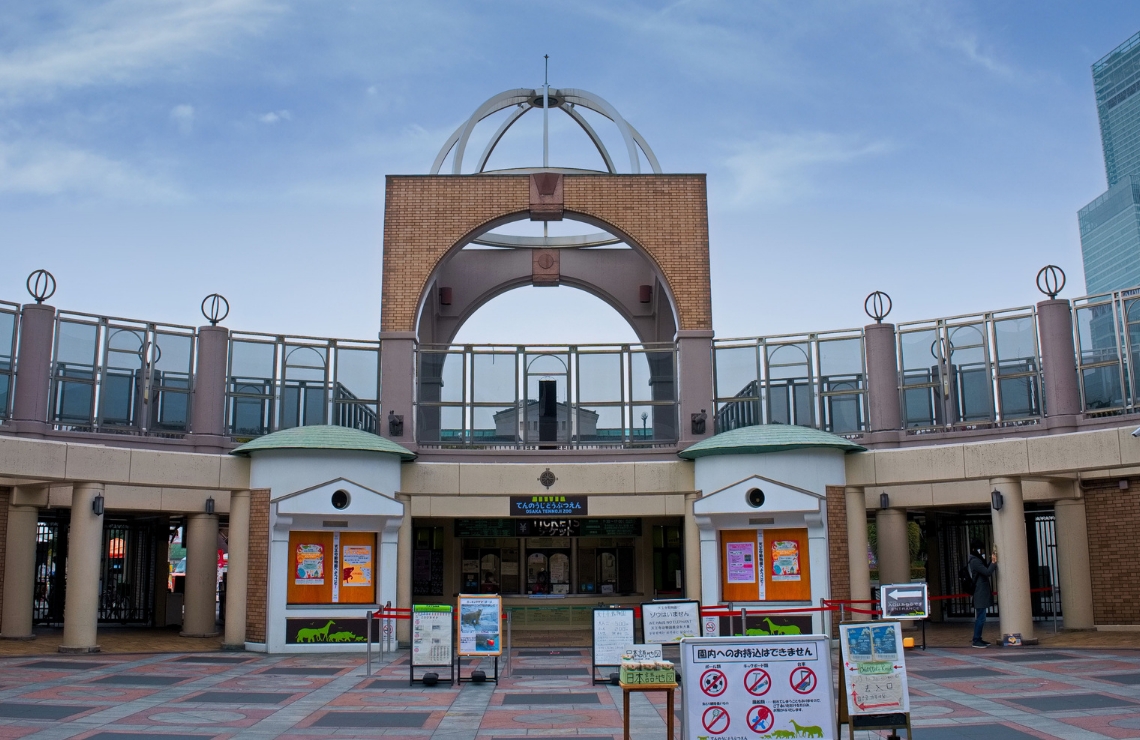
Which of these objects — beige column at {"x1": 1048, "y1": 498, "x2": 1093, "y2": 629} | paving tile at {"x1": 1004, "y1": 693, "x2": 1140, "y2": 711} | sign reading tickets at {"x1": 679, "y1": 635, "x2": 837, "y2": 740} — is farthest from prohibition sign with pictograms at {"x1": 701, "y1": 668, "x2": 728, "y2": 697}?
beige column at {"x1": 1048, "y1": 498, "x2": 1093, "y2": 629}

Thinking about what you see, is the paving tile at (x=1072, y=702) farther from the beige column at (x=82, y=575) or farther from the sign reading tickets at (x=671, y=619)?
the beige column at (x=82, y=575)

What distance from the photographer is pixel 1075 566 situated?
22.6 m

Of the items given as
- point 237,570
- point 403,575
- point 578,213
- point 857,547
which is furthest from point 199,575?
point 857,547

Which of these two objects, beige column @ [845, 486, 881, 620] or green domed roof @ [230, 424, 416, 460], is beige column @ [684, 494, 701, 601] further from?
green domed roof @ [230, 424, 416, 460]

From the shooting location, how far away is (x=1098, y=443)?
64.0 feet

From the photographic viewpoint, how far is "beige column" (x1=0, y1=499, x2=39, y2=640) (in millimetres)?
22234

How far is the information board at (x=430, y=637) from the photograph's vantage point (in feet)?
52.9

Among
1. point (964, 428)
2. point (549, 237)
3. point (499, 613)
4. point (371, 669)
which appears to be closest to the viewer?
point (499, 613)

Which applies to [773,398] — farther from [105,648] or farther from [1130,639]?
[105,648]

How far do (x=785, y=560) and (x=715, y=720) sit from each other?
12.5 m

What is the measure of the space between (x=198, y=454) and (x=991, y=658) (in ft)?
50.9

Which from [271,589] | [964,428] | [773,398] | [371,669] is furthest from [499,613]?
[964,428]

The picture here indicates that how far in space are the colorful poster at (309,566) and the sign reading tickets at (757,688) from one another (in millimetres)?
13332

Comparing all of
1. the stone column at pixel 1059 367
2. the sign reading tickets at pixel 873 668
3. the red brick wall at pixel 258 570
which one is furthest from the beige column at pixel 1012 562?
the red brick wall at pixel 258 570
